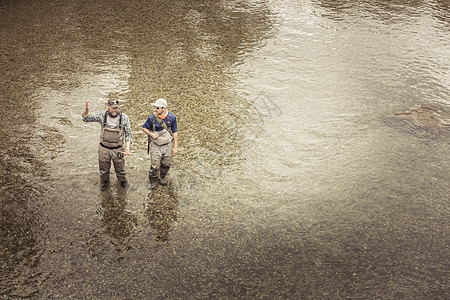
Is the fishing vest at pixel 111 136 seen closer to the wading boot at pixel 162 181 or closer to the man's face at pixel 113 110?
the man's face at pixel 113 110

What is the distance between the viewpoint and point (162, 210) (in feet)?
22.1

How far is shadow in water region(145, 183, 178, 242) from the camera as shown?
20.7 feet

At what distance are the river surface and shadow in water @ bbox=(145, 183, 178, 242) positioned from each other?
34mm

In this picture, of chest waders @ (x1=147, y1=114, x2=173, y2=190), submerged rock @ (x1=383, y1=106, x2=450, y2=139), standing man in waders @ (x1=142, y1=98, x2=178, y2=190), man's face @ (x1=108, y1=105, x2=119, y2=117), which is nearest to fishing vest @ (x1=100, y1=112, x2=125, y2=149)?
man's face @ (x1=108, y1=105, x2=119, y2=117)

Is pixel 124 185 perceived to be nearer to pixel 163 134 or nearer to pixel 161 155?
pixel 161 155

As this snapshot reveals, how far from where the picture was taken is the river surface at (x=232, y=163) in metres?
5.61

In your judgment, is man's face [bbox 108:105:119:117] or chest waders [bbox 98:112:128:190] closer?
man's face [bbox 108:105:119:117]

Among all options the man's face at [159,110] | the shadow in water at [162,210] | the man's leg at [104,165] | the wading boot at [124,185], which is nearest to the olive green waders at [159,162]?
the shadow in water at [162,210]

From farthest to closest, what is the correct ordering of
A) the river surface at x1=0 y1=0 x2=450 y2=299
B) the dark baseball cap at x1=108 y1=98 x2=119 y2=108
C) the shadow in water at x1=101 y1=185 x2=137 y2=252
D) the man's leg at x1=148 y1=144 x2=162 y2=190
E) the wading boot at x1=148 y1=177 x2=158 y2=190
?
the wading boot at x1=148 y1=177 x2=158 y2=190
the man's leg at x1=148 y1=144 x2=162 y2=190
the dark baseball cap at x1=108 y1=98 x2=119 y2=108
the shadow in water at x1=101 y1=185 x2=137 y2=252
the river surface at x1=0 y1=0 x2=450 y2=299

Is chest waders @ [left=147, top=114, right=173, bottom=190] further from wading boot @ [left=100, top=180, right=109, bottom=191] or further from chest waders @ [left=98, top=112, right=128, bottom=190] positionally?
wading boot @ [left=100, top=180, right=109, bottom=191]

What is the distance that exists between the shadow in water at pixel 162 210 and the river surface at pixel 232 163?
1.3 inches

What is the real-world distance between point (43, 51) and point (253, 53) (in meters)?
7.19

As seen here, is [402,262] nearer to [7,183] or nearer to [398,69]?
[7,183]

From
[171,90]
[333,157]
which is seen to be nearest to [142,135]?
[171,90]
